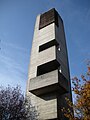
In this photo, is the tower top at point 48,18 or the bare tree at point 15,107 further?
the tower top at point 48,18

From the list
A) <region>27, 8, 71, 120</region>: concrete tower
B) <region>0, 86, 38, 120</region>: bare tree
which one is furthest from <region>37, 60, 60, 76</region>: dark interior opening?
<region>0, 86, 38, 120</region>: bare tree

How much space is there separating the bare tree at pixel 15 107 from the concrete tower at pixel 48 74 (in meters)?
0.82

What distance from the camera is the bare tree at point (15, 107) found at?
15.1 meters

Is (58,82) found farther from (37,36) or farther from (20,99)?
(37,36)

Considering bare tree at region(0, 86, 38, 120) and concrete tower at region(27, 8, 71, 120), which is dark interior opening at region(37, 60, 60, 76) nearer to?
concrete tower at region(27, 8, 71, 120)

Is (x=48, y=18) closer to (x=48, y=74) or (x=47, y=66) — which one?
(x=47, y=66)

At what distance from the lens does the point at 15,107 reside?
1583 cm

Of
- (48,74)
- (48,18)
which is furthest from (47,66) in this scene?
(48,18)

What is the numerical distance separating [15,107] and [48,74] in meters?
5.07

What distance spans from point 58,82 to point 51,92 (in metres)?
2.11

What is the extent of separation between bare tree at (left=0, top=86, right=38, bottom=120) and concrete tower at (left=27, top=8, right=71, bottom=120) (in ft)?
2.69

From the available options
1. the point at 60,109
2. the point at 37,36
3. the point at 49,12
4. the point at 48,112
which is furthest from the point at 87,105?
the point at 49,12

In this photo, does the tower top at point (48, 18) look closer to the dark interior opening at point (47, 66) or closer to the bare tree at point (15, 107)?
the dark interior opening at point (47, 66)

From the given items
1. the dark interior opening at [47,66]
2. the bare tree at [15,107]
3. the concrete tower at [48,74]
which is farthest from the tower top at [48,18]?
the bare tree at [15,107]
